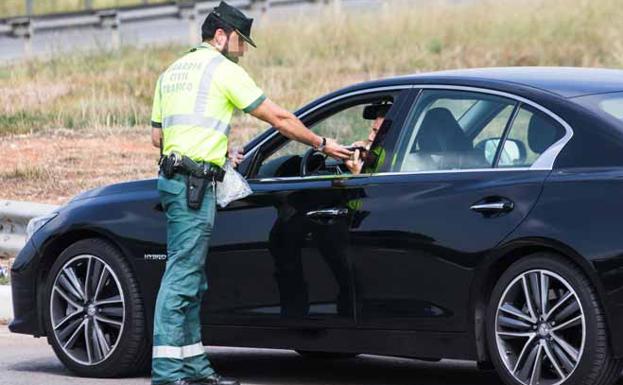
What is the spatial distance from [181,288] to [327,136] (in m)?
7.75

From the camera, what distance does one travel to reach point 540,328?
7.48 metres

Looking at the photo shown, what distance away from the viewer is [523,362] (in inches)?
296

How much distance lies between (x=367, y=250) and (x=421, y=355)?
54cm

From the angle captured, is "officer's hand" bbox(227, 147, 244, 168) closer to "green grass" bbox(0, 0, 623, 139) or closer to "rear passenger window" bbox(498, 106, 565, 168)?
"rear passenger window" bbox(498, 106, 565, 168)

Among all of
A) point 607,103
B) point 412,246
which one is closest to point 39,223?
point 412,246

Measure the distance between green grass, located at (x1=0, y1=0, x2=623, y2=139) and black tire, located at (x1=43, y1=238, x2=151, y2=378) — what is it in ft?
27.1

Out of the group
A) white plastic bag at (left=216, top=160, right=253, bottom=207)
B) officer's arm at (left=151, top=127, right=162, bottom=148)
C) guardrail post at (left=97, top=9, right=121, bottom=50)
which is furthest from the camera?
guardrail post at (left=97, top=9, right=121, bottom=50)

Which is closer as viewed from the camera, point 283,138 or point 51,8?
point 283,138

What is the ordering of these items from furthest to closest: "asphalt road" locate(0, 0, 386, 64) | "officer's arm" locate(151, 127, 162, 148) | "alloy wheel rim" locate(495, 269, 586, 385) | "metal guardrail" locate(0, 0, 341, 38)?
"metal guardrail" locate(0, 0, 341, 38)
"asphalt road" locate(0, 0, 386, 64)
"officer's arm" locate(151, 127, 162, 148)
"alloy wheel rim" locate(495, 269, 586, 385)

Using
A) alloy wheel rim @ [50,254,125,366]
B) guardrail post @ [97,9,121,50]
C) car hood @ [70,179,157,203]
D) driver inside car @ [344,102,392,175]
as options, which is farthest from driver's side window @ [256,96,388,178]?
guardrail post @ [97,9,121,50]

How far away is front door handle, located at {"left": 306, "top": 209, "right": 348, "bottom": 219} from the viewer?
8.07 metres

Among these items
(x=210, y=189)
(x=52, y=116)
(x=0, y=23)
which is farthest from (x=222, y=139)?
(x=0, y=23)

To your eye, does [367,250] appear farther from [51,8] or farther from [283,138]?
[51,8]

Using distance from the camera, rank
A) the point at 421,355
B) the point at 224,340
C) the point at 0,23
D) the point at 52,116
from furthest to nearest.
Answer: the point at 0,23, the point at 52,116, the point at 224,340, the point at 421,355
